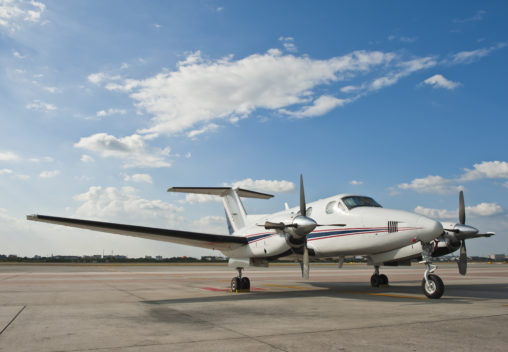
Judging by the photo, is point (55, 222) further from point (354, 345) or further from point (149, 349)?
point (354, 345)

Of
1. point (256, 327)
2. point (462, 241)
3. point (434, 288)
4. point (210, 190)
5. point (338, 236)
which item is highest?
point (210, 190)

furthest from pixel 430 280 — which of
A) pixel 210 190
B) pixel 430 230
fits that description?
pixel 210 190

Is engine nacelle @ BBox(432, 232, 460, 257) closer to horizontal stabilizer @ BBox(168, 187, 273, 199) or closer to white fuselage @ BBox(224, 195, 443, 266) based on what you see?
white fuselage @ BBox(224, 195, 443, 266)

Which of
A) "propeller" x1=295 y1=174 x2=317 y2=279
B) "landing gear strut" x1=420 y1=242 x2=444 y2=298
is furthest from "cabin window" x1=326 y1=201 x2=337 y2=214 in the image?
"landing gear strut" x1=420 y1=242 x2=444 y2=298

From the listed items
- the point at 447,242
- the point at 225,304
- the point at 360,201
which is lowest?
the point at 225,304

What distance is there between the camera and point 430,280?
37.0 feet

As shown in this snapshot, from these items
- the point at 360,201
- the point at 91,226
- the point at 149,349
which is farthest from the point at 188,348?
the point at 360,201

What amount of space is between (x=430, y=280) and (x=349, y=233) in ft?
8.99

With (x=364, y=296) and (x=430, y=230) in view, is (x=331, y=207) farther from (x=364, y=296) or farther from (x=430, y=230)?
(x=430, y=230)

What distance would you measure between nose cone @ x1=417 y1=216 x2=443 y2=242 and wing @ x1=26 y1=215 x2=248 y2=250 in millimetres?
6173

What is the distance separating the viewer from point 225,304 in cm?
1055

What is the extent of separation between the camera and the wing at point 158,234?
12.0m

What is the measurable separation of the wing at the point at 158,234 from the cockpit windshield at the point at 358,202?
13.2ft

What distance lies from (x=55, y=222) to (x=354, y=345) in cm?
1005
